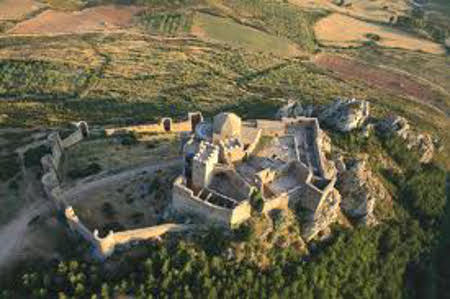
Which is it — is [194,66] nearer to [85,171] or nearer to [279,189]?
[85,171]

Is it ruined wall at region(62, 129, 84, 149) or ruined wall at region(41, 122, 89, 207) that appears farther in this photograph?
ruined wall at region(62, 129, 84, 149)

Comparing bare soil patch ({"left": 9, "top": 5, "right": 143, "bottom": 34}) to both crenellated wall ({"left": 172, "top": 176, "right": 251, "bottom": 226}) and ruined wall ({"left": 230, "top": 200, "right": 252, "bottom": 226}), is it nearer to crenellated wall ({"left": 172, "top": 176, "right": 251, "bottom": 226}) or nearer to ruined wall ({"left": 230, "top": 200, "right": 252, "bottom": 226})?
crenellated wall ({"left": 172, "top": 176, "right": 251, "bottom": 226})

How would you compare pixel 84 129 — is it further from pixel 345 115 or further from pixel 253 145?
pixel 345 115

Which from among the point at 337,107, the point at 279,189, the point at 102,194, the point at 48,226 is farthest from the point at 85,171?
the point at 337,107

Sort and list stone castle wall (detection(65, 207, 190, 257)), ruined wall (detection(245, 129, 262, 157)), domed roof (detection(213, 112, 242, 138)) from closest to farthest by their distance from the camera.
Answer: stone castle wall (detection(65, 207, 190, 257))
domed roof (detection(213, 112, 242, 138))
ruined wall (detection(245, 129, 262, 157))


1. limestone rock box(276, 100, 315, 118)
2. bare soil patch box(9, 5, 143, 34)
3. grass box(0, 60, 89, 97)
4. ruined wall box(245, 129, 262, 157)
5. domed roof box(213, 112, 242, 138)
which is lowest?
A: grass box(0, 60, 89, 97)

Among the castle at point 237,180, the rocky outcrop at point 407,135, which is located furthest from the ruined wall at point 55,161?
the rocky outcrop at point 407,135

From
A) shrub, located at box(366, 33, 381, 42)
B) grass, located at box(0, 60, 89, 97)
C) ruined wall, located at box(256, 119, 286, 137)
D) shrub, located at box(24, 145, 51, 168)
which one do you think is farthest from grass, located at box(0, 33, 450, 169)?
ruined wall, located at box(256, 119, 286, 137)

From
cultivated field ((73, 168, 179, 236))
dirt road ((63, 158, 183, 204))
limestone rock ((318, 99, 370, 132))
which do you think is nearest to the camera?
cultivated field ((73, 168, 179, 236))
